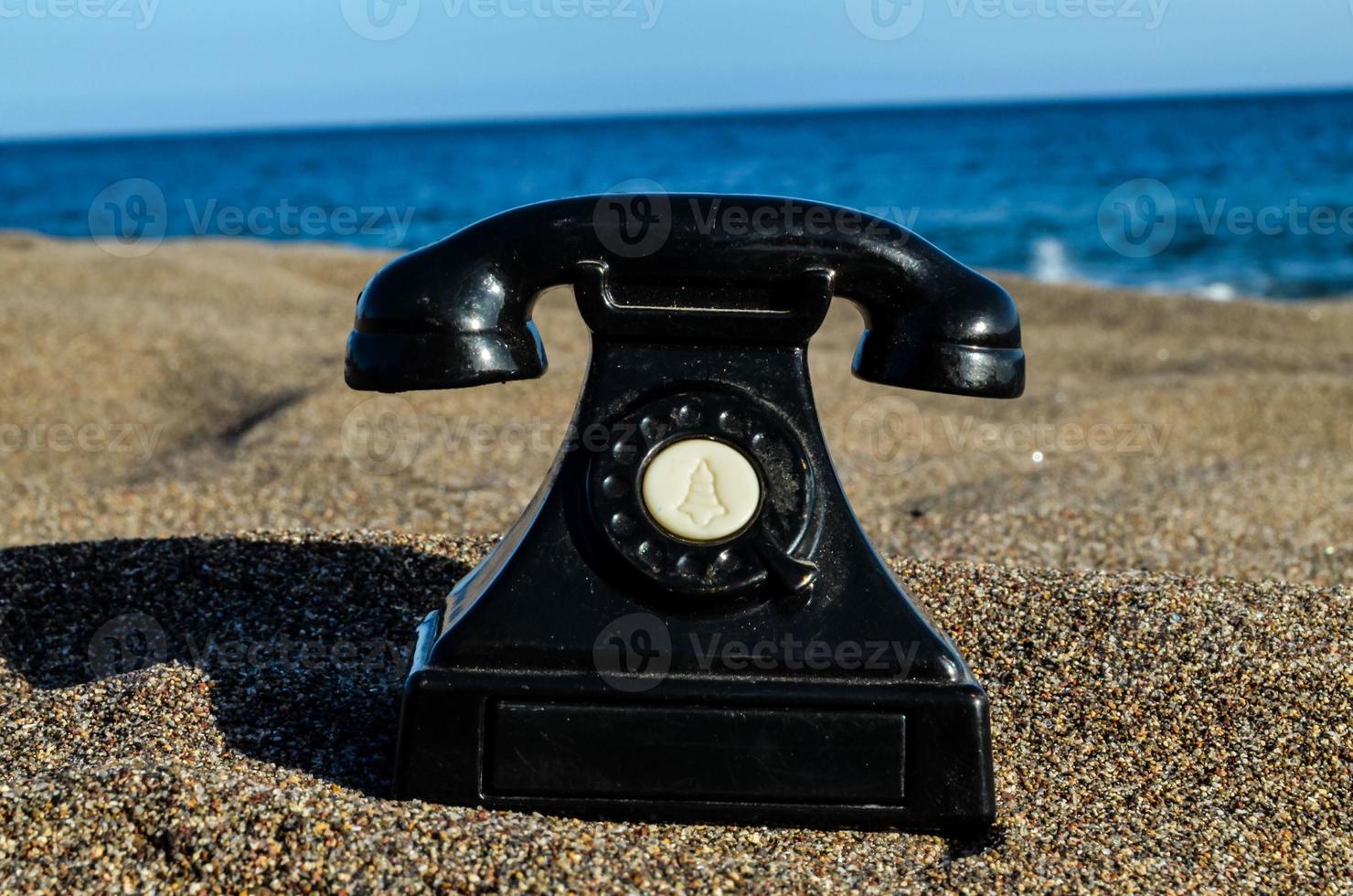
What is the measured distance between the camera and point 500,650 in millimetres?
1427

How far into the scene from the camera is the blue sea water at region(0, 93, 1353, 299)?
42.6 ft

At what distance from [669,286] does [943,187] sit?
2196 cm

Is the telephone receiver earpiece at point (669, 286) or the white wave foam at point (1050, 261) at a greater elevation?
the white wave foam at point (1050, 261)

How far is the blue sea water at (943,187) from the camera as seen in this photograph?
12977 millimetres

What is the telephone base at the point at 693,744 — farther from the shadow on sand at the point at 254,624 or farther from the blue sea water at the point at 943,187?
the blue sea water at the point at 943,187

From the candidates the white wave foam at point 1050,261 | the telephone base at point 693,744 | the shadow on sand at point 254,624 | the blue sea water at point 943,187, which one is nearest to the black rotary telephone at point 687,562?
the telephone base at point 693,744

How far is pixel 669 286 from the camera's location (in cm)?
148

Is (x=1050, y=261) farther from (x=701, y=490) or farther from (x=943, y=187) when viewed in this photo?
(x=701, y=490)

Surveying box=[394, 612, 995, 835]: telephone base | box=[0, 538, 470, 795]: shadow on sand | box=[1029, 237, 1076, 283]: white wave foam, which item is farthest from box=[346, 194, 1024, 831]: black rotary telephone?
box=[1029, 237, 1076, 283]: white wave foam

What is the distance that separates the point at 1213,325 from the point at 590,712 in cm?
629

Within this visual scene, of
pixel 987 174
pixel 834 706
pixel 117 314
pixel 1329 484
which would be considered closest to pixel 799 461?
A: pixel 834 706

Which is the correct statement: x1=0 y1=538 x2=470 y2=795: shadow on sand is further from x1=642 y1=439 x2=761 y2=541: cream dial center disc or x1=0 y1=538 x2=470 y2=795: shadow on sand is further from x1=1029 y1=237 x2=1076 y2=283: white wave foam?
x1=1029 y1=237 x2=1076 y2=283: white wave foam

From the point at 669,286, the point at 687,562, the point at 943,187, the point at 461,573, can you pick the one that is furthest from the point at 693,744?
the point at 943,187

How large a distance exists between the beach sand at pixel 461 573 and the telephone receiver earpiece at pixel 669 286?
0.50 m
